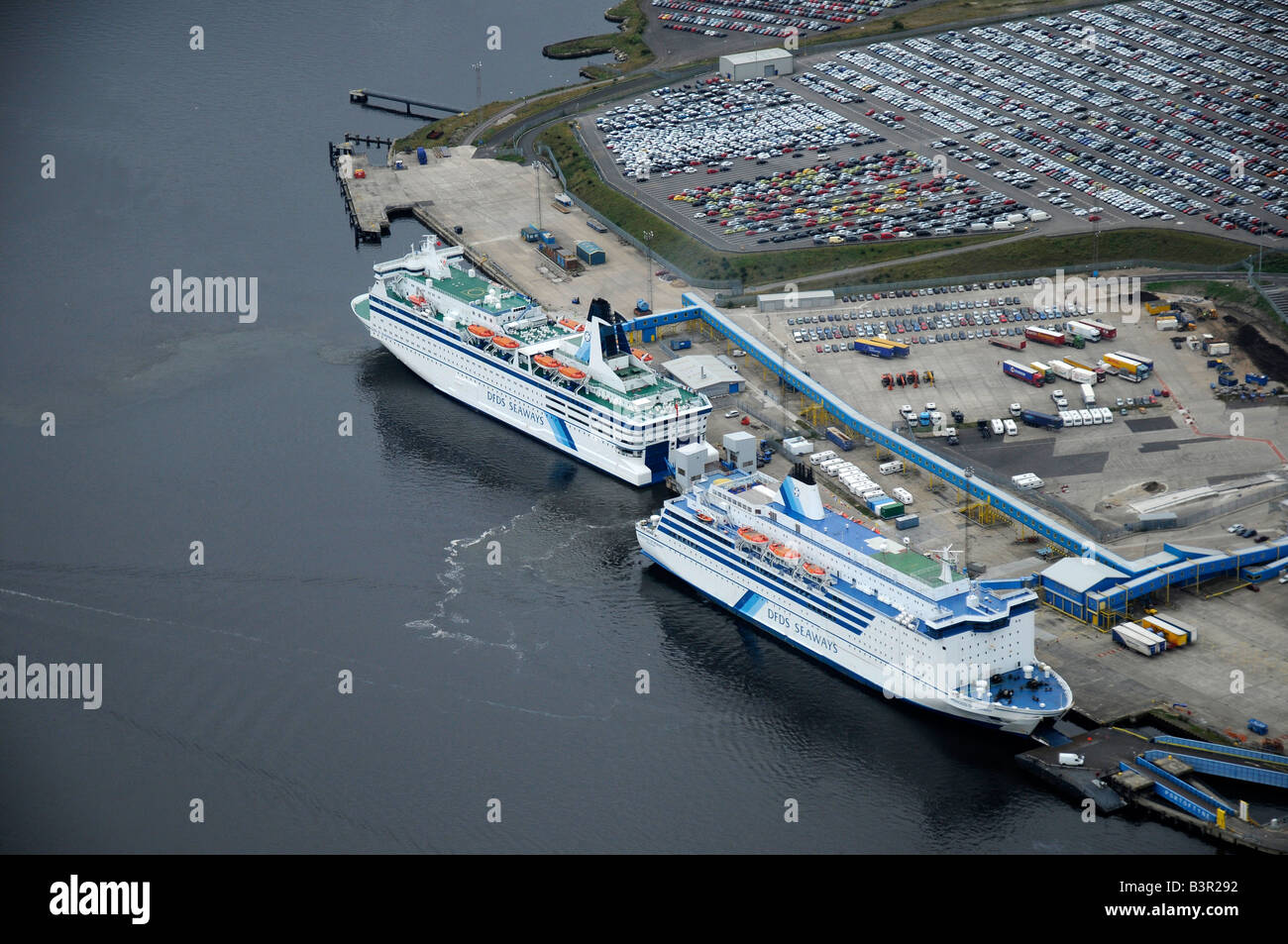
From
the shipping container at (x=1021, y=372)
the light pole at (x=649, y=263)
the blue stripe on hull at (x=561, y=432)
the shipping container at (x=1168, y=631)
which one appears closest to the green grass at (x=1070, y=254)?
the light pole at (x=649, y=263)

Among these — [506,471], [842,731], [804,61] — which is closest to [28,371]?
A: [506,471]

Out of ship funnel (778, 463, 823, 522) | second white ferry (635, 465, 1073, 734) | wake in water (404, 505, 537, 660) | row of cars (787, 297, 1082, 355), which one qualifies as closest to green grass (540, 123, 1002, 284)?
row of cars (787, 297, 1082, 355)

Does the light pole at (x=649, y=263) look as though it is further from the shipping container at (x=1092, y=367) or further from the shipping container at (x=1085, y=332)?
the shipping container at (x=1092, y=367)

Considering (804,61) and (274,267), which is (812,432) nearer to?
(274,267)

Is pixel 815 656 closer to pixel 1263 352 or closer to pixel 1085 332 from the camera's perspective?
pixel 1085 332

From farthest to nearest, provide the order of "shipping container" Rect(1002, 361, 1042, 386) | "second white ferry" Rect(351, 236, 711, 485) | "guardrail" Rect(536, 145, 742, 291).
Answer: "guardrail" Rect(536, 145, 742, 291), "shipping container" Rect(1002, 361, 1042, 386), "second white ferry" Rect(351, 236, 711, 485)

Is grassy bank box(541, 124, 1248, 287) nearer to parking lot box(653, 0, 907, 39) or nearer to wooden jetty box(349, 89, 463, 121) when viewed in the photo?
wooden jetty box(349, 89, 463, 121)
